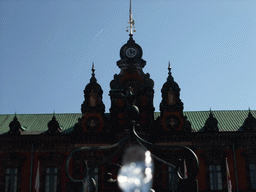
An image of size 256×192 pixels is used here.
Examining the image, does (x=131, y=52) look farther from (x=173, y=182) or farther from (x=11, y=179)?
(x=173, y=182)

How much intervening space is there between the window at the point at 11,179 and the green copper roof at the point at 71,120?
404cm

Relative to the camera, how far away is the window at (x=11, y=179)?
122 ft

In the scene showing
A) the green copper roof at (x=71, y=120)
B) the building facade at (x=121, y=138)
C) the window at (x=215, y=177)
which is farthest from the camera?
the green copper roof at (x=71, y=120)

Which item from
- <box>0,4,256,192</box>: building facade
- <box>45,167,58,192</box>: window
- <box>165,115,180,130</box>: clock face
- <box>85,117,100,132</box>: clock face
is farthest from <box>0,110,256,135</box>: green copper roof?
<box>45,167,58,192</box>: window

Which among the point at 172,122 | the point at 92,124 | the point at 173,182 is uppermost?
the point at 172,122

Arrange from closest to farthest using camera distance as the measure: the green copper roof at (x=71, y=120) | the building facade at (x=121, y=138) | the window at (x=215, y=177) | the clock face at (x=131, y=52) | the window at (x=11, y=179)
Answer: the window at (x=215, y=177) → the building facade at (x=121, y=138) → the window at (x=11, y=179) → the green copper roof at (x=71, y=120) → the clock face at (x=131, y=52)

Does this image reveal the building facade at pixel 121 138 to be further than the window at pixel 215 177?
Yes

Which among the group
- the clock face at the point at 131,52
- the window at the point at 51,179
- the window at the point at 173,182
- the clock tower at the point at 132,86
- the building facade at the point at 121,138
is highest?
the clock face at the point at 131,52

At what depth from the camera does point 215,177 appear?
1460 inches

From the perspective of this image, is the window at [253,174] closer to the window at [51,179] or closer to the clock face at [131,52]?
the clock face at [131,52]

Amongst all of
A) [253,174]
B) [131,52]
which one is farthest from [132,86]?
[253,174]

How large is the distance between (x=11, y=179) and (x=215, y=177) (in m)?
19.8

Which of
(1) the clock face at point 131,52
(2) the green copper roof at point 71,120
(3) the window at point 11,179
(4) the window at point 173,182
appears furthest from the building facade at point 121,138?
(4) the window at point 173,182

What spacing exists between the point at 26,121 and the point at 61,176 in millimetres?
8541
